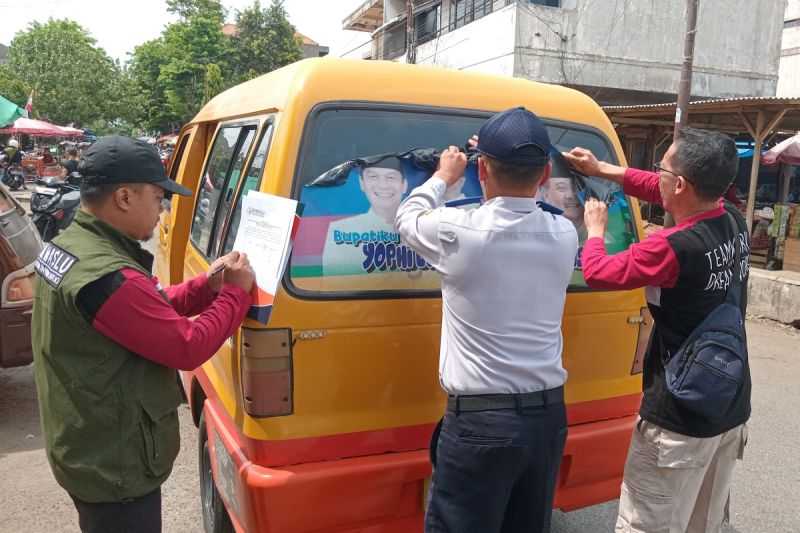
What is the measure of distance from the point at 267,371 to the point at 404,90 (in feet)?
3.77

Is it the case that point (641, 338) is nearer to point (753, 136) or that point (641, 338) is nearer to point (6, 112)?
point (753, 136)

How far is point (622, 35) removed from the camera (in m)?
18.8

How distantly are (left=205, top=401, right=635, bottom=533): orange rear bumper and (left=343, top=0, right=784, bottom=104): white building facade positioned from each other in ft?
53.6

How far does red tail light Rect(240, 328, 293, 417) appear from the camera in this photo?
2068 millimetres

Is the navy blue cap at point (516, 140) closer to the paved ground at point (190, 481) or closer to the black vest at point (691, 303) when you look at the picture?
the black vest at point (691, 303)

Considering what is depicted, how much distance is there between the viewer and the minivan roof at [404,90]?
227 centimetres

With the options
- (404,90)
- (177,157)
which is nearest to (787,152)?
(177,157)

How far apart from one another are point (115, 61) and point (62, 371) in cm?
5379

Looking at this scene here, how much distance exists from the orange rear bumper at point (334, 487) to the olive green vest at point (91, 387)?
0.38m

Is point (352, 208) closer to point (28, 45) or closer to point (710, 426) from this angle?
point (710, 426)

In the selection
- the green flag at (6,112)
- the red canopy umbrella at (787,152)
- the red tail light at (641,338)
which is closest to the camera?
the red tail light at (641,338)

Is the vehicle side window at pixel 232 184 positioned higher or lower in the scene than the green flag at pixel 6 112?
lower

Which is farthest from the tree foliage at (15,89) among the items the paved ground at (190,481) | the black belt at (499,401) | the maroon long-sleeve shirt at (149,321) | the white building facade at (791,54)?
the black belt at (499,401)

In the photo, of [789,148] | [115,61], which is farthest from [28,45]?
[789,148]
